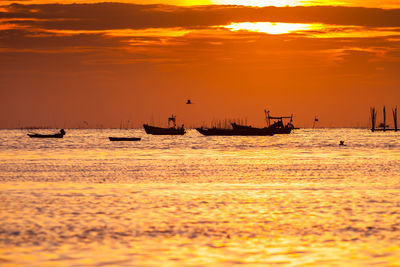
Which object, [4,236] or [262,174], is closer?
[4,236]

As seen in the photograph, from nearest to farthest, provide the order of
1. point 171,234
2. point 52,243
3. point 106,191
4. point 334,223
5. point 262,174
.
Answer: point 52,243
point 171,234
point 334,223
point 106,191
point 262,174

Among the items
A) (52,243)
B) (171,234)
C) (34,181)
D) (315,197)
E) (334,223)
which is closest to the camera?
(52,243)

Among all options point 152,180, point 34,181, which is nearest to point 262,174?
point 152,180

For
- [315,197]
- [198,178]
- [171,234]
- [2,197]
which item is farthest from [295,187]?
[171,234]

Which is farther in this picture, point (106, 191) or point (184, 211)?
point (106, 191)

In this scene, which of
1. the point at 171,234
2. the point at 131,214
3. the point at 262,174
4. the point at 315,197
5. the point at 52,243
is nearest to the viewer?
the point at 52,243

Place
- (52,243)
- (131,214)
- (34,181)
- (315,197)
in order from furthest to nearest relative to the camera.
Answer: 1. (34,181)
2. (315,197)
3. (131,214)
4. (52,243)

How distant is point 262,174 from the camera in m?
55.4

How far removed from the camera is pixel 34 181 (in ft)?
157

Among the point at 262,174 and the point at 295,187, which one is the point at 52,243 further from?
the point at 262,174

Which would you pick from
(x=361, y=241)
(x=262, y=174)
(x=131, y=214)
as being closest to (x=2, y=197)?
(x=131, y=214)

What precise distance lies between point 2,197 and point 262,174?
24959 millimetres

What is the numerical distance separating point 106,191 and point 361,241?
20.9m

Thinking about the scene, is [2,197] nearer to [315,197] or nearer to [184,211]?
[184,211]
